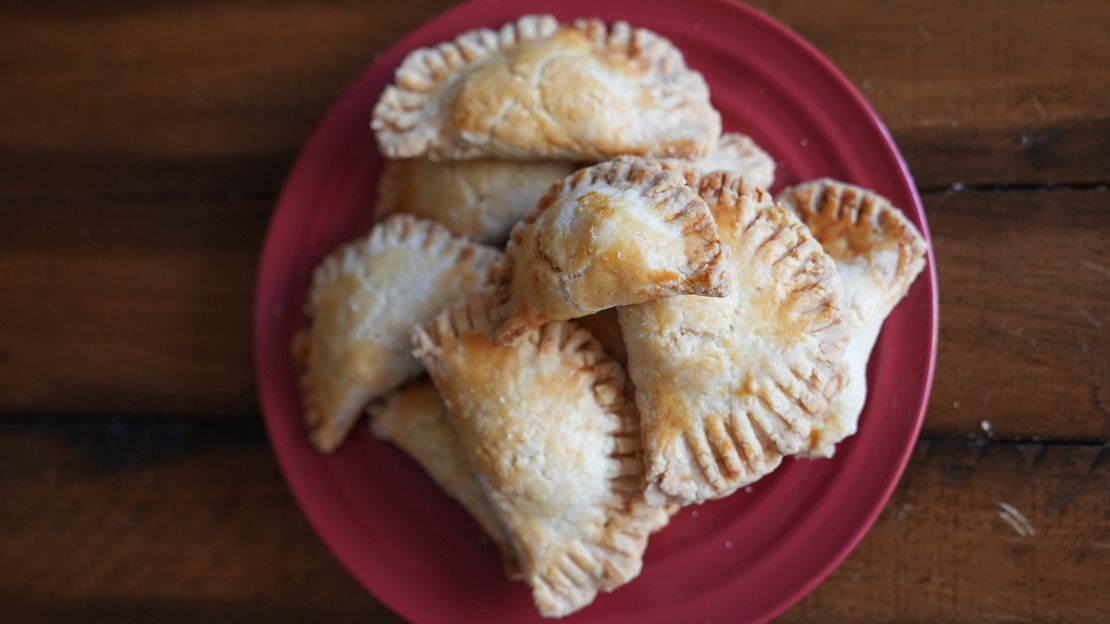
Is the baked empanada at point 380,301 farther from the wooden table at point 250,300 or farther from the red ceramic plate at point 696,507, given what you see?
the wooden table at point 250,300

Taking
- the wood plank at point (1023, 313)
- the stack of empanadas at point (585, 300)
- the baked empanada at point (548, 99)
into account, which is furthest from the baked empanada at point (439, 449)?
the wood plank at point (1023, 313)

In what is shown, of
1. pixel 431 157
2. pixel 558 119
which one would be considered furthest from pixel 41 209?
pixel 558 119

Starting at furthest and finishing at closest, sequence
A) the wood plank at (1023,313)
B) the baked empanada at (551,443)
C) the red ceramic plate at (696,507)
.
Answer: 1. the wood plank at (1023,313)
2. the red ceramic plate at (696,507)
3. the baked empanada at (551,443)

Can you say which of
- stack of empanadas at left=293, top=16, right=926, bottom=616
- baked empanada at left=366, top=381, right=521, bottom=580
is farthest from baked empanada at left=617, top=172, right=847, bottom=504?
baked empanada at left=366, top=381, right=521, bottom=580

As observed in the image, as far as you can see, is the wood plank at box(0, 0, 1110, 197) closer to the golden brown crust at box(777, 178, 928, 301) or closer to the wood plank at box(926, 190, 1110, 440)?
the wood plank at box(926, 190, 1110, 440)

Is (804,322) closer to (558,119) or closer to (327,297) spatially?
(558,119)

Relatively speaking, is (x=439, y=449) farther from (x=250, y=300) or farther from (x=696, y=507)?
(x=250, y=300)
